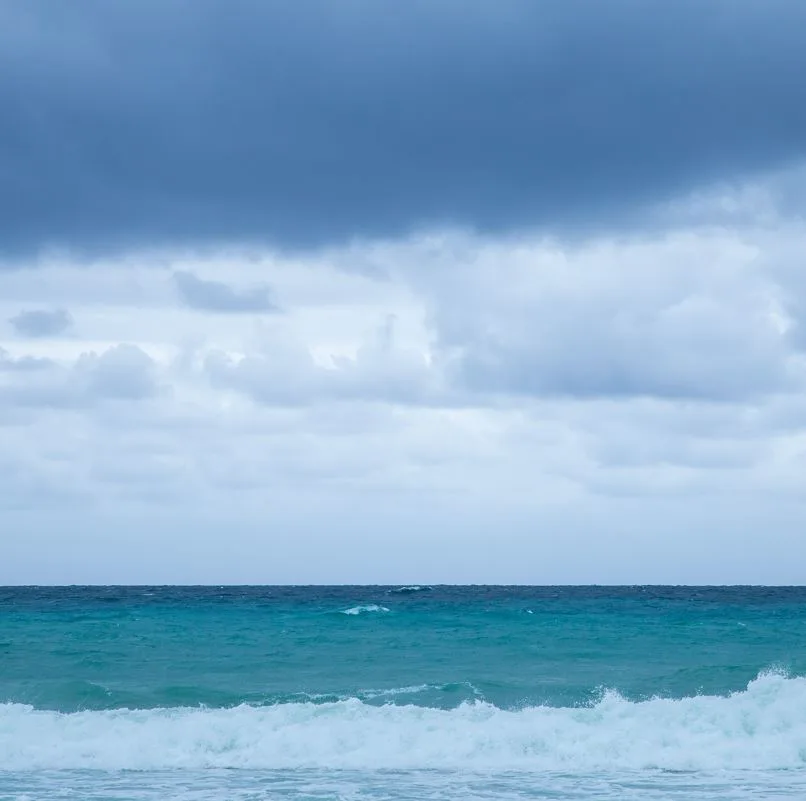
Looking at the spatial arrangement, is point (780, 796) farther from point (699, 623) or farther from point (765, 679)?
point (699, 623)

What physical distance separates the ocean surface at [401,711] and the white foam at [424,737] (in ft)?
0.17

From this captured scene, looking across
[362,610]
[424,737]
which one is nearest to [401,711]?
[424,737]

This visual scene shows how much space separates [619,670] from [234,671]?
10249 mm

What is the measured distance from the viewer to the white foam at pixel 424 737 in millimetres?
18281

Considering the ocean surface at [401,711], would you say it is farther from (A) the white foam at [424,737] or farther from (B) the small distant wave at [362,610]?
(B) the small distant wave at [362,610]

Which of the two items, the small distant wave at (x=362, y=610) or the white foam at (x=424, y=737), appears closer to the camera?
the white foam at (x=424, y=737)

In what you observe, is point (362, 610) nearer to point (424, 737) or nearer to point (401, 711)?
point (401, 711)

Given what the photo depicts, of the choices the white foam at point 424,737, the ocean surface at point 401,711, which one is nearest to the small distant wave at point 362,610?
the ocean surface at point 401,711

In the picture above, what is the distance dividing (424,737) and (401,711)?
66.1 inches

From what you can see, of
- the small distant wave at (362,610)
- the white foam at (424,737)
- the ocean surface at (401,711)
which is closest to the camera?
the ocean surface at (401,711)

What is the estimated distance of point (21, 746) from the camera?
1892cm

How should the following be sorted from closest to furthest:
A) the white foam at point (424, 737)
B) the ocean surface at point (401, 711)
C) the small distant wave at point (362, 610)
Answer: the ocean surface at point (401, 711)
the white foam at point (424, 737)
the small distant wave at point (362, 610)

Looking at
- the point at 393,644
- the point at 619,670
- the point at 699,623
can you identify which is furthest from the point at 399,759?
the point at 699,623

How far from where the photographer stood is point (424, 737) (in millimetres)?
19531
